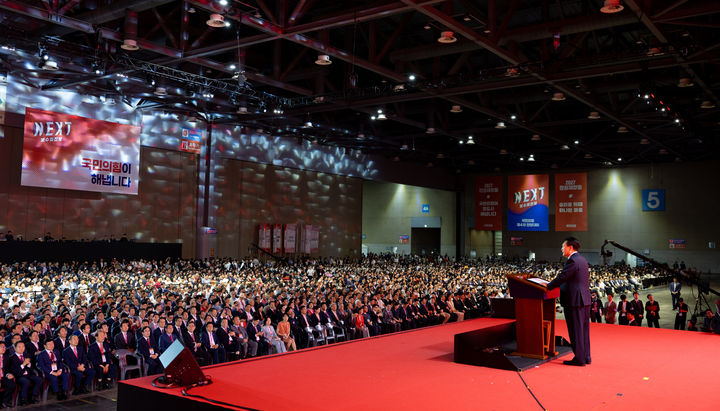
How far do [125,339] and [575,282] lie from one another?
6.84 m

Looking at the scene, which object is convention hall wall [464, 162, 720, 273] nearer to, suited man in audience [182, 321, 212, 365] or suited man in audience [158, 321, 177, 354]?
suited man in audience [182, 321, 212, 365]

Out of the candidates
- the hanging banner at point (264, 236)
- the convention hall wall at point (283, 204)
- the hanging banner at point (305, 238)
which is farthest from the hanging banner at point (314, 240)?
the hanging banner at point (264, 236)

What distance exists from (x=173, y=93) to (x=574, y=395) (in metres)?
19.8

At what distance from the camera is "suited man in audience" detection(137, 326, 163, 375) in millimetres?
8602

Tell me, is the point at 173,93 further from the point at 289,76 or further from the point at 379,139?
the point at 379,139

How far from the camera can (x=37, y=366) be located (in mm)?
7734

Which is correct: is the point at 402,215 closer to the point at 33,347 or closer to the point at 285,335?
the point at 285,335

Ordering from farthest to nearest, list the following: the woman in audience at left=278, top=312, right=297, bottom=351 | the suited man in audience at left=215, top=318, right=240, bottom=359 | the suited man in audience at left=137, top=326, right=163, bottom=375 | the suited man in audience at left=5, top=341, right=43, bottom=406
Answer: the woman in audience at left=278, top=312, right=297, bottom=351, the suited man in audience at left=215, top=318, right=240, bottom=359, the suited man in audience at left=137, top=326, right=163, bottom=375, the suited man in audience at left=5, top=341, right=43, bottom=406

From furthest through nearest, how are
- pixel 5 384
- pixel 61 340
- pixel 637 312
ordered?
pixel 637 312 < pixel 61 340 < pixel 5 384

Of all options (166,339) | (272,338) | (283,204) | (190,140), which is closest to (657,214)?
(283,204)

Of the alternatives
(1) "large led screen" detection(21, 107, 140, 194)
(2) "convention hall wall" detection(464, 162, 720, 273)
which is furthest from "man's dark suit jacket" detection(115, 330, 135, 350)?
Answer: (2) "convention hall wall" detection(464, 162, 720, 273)

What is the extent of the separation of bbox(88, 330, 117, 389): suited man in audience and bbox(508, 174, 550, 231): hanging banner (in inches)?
1073

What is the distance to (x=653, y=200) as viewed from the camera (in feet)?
120

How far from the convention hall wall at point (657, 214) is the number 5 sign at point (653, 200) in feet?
1.51
